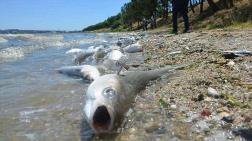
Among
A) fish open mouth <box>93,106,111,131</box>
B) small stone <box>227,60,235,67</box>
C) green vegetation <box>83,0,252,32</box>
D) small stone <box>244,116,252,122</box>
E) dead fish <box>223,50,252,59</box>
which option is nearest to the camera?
fish open mouth <box>93,106,111,131</box>

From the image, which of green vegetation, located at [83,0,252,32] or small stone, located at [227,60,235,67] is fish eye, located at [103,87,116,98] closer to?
small stone, located at [227,60,235,67]

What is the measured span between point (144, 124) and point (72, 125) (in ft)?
3.28

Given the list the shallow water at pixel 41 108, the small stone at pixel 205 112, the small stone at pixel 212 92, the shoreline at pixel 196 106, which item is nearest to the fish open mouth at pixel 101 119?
the shoreline at pixel 196 106

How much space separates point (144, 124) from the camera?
18.5 ft

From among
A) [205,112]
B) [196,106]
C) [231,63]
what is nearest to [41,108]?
[196,106]

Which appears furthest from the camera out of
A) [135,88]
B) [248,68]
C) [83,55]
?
[83,55]

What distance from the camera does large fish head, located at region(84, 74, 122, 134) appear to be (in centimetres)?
512

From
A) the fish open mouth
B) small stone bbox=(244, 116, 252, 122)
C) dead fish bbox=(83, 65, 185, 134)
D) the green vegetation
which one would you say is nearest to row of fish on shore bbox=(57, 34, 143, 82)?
dead fish bbox=(83, 65, 185, 134)

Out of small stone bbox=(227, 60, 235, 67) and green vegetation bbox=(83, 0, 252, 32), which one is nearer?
small stone bbox=(227, 60, 235, 67)

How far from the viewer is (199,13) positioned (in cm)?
4259

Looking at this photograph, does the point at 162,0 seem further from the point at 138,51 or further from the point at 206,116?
the point at 206,116

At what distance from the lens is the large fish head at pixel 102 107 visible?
16.8 feet

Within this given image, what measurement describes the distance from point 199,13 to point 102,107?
1522 inches

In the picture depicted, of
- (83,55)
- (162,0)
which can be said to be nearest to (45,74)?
(83,55)
